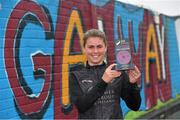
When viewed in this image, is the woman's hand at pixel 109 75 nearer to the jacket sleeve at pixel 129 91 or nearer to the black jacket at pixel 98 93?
the black jacket at pixel 98 93

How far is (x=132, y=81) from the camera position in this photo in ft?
11.0

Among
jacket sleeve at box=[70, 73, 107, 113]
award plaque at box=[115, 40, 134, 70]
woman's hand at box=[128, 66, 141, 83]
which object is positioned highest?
award plaque at box=[115, 40, 134, 70]

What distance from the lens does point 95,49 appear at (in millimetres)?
3266

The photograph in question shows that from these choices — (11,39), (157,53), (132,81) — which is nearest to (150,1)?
(157,53)

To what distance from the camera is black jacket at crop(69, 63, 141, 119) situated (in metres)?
3.23

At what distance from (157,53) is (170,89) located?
146 cm

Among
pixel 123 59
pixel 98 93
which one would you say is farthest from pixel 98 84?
pixel 123 59

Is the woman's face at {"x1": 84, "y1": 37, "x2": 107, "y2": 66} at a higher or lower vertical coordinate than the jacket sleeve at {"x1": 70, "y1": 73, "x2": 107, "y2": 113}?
higher

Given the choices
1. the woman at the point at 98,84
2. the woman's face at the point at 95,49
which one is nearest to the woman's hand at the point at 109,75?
the woman at the point at 98,84

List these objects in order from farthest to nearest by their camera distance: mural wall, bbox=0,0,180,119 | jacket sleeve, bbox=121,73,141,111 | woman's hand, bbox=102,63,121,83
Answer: mural wall, bbox=0,0,180,119 → jacket sleeve, bbox=121,73,141,111 → woman's hand, bbox=102,63,121,83

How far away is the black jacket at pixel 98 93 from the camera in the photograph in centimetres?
323

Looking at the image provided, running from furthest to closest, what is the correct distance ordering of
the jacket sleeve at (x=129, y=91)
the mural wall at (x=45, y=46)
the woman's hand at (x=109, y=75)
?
the mural wall at (x=45, y=46), the jacket sleeve at (x=129, y=91), the woman's hand at (x=109, y=75)

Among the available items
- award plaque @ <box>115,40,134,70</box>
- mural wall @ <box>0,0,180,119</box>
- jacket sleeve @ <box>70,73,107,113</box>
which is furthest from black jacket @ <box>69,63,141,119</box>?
mural wall @ <box>0,0,180,119</box>

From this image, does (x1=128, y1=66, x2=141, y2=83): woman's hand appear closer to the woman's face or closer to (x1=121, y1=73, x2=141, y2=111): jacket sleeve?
(x1=121, y1=73, x2=141, y2=111): jacket sleeve
